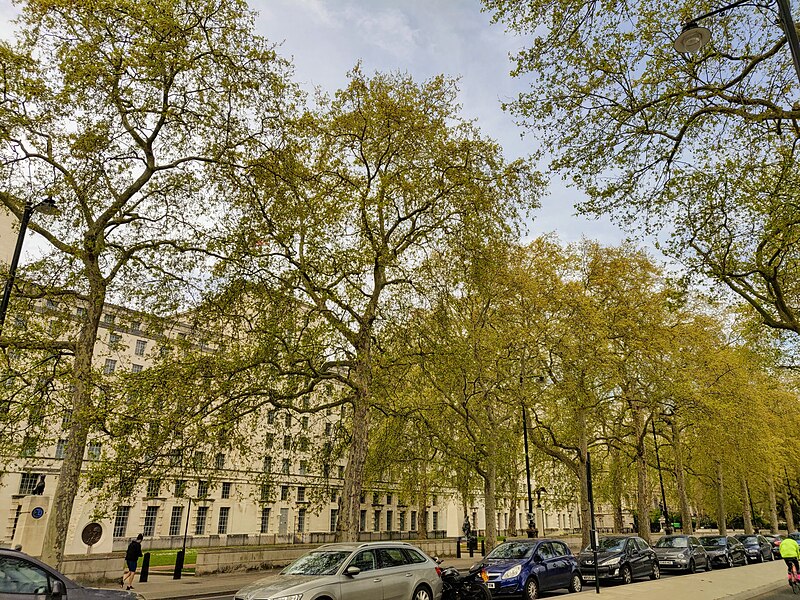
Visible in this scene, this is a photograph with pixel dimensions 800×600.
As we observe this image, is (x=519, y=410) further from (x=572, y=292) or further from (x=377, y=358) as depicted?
(x=377, y=358)

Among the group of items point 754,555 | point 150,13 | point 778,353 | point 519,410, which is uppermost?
point 150,13

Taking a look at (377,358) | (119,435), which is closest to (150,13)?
(119,435)

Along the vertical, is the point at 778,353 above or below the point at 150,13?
below

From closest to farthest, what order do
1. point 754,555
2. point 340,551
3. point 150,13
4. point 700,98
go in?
1. point 340,551
2. point 700,98
3. point 150,13
4. point 754,555

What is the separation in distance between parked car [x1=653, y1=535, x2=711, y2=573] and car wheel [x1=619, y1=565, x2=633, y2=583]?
4577 millimetres

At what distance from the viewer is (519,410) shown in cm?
3080

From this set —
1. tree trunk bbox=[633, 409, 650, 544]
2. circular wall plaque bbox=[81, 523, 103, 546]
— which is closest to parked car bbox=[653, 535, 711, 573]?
tree trunk bbox=[633, 409, 650, 544]

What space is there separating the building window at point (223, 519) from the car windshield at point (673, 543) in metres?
42.8

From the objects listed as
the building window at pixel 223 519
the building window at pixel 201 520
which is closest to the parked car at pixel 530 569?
the building window at pixel 201 520

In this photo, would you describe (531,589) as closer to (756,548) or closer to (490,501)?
(490,501)

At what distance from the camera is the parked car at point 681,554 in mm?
Result: 24125

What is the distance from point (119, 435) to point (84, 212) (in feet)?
21.2

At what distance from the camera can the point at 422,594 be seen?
36.2ft

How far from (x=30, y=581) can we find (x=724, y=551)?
31714 mm
